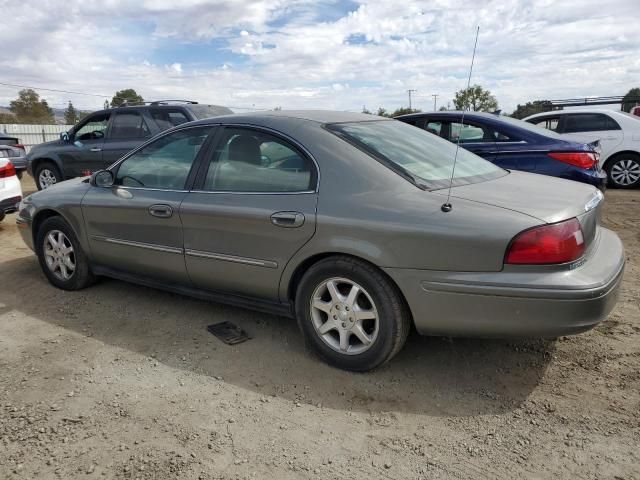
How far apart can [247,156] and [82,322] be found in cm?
182

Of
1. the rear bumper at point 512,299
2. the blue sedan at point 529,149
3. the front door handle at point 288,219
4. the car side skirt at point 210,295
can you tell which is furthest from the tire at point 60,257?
the blue sedan at point 529,149

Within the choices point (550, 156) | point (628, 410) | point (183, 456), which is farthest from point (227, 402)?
point (550, 156)

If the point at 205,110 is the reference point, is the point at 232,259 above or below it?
below

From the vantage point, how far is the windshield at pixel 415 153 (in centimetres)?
325

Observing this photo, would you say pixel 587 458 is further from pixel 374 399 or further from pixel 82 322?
pixel 82 322

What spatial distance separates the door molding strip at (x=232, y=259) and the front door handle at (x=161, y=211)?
300mm

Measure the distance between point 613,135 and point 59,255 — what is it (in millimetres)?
9444

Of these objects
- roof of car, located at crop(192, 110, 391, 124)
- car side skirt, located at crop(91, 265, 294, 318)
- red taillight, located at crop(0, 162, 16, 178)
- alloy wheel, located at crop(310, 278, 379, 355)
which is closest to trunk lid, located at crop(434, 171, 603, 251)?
alloy wheel, located at crop(310, 278, 379, 355)

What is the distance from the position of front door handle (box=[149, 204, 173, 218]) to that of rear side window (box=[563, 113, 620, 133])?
8.93 metres

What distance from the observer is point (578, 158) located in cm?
616

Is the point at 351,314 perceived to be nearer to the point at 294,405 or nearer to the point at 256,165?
the point at 294,405

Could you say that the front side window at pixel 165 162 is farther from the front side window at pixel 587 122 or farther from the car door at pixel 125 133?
the front side window at pixel 587 122

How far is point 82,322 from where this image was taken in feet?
13.5

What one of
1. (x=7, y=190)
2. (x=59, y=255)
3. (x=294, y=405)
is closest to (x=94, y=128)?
(x=7, y=190)
